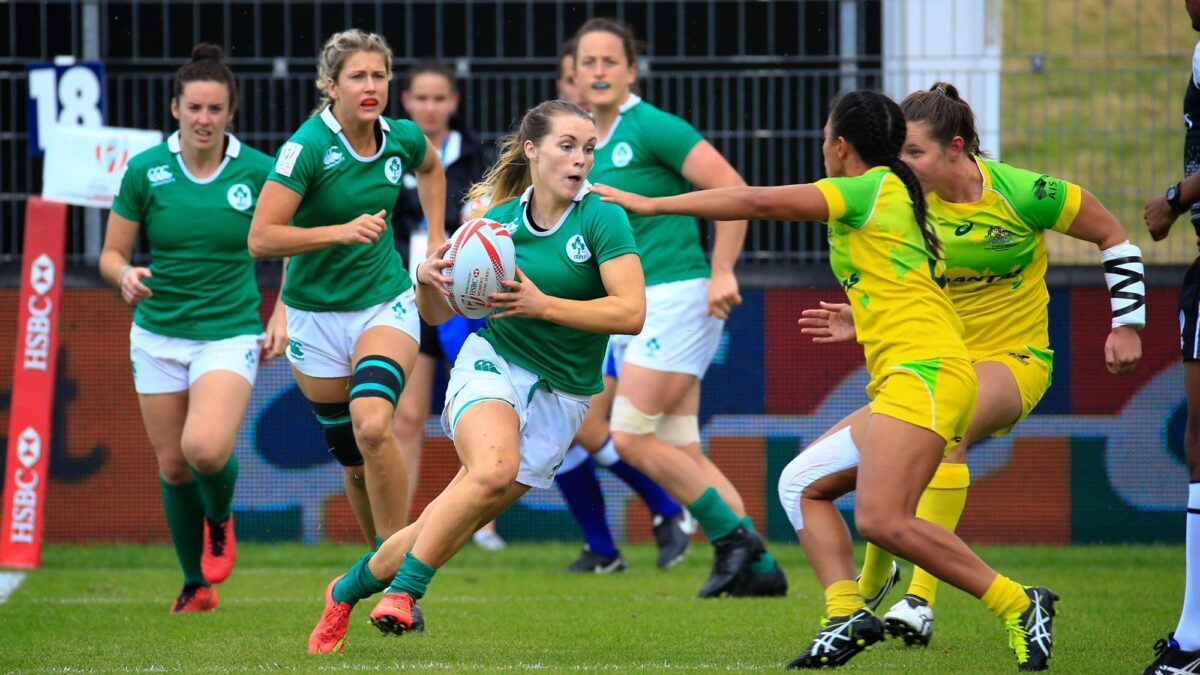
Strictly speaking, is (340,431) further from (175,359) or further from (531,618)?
(531,618)

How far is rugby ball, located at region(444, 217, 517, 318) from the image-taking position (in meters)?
4.82

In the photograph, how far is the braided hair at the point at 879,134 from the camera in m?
4.68

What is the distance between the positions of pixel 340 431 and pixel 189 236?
1.20 m

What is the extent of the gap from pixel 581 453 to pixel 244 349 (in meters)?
2.05

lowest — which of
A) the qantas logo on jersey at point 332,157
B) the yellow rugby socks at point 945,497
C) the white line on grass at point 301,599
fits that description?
the white line on grass at point 301,599

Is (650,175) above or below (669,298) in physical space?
above

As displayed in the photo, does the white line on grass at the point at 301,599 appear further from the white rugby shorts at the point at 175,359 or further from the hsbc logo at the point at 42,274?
the hsbc logo at the point at 42,274

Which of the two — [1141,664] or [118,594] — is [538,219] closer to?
[1141,664]

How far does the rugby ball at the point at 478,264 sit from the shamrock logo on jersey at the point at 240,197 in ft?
6.86

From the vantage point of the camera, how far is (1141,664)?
16.4ft

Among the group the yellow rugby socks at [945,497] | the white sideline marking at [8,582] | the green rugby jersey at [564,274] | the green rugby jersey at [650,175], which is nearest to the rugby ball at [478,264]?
the green rugby jersey at [564,274]

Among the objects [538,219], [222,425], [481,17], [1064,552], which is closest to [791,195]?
[538,219]

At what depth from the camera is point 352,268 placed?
6.16m

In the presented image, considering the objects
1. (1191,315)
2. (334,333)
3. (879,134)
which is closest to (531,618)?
(334,333)
